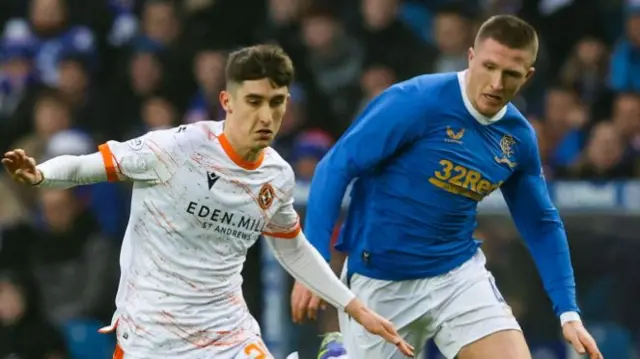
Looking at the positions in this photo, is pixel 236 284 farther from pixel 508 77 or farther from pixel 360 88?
pixel 360 88

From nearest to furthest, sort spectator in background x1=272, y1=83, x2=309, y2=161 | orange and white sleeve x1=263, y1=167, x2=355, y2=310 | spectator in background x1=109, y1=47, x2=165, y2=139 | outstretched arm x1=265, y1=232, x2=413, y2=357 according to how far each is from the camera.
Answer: outstretched arm x1=265, y1=232, x2=413, y2=357, orange and white sleeve x1=263, y1=167, x2=355, y2=310, spectator in background x1=272, y1=83, x2=309, y2=161, spectator in background x1=109, y1=47, x2=165, y2=139

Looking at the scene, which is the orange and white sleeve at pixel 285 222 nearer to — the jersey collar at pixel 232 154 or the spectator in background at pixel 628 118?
the jersey collar at pixel 232 154

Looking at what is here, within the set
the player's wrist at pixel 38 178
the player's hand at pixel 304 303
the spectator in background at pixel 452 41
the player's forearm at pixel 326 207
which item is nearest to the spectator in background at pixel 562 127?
the spectator in background at pixel 452 41

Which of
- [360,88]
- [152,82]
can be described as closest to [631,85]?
[360,88]

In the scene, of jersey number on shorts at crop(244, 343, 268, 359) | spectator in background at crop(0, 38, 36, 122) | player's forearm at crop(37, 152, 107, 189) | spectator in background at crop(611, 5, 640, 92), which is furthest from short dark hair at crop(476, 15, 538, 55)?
spectator in background at crop(0, 38, 36, 122)

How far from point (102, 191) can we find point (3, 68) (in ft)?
7.49

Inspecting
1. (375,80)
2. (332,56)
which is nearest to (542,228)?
(375,80)

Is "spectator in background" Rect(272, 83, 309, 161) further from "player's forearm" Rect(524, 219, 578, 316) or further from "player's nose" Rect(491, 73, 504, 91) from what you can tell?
"player's nose" Rect(491, 73, 504, 91)

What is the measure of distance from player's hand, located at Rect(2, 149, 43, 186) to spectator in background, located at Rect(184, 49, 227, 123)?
574cm

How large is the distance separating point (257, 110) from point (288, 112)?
16.8 ft

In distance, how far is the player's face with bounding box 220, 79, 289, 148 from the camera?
205 inches

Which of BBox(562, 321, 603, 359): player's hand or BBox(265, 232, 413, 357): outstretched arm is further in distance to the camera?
BBox(562, 321, 603, 359): player's hand

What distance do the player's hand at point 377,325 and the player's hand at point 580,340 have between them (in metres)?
0.87

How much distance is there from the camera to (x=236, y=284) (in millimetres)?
5488
